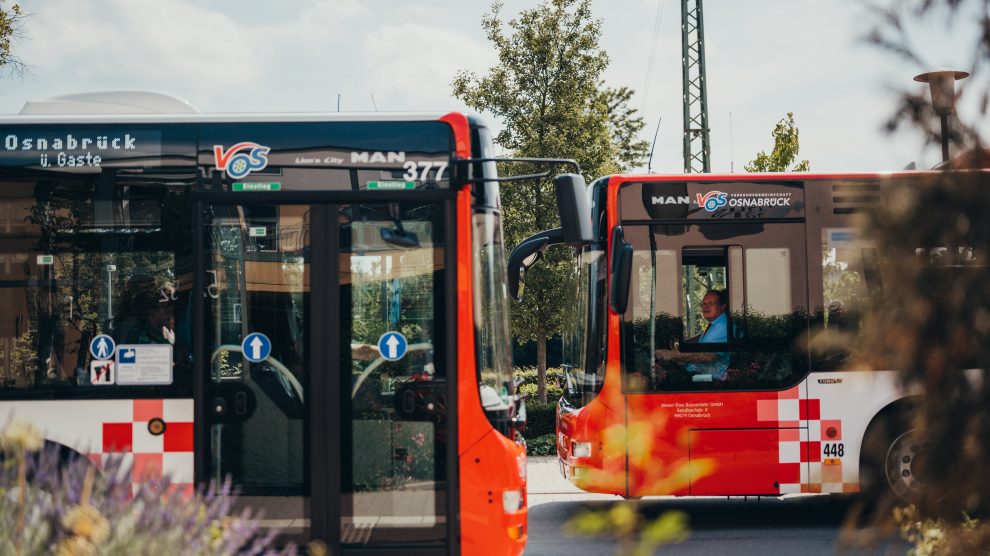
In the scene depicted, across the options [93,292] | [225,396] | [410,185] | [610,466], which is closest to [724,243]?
[610,466]

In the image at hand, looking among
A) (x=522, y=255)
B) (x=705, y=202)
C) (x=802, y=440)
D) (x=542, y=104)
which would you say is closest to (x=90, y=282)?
(x=522, y=255)

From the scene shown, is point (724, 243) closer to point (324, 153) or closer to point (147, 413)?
point (324, 153)

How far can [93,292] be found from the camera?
5.96 m

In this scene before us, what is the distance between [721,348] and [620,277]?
1258 millimetres

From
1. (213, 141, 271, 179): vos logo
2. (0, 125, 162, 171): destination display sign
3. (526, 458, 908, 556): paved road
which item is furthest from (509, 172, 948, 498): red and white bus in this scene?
(0, 125, 162, 171): destination display sign

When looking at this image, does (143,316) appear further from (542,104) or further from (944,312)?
(542,104)

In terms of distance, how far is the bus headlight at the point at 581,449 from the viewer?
8281mm

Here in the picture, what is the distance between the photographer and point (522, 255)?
→ 8031mm

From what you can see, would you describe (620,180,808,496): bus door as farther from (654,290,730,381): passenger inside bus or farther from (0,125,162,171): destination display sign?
(0,125,162,171): destination display sign

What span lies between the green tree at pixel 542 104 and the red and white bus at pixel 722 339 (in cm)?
759

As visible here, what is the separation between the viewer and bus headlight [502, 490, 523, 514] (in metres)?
5.78

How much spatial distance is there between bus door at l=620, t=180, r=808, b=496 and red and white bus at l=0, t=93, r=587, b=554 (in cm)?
246

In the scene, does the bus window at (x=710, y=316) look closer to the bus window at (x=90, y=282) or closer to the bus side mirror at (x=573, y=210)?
the bus side mirror at (x=573, y=210)

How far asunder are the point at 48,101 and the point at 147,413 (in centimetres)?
244
